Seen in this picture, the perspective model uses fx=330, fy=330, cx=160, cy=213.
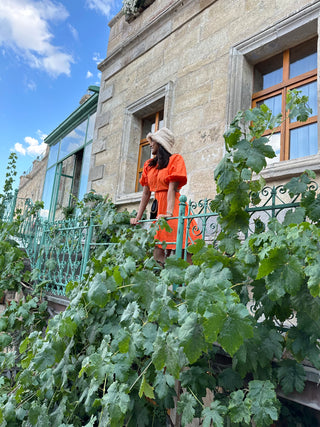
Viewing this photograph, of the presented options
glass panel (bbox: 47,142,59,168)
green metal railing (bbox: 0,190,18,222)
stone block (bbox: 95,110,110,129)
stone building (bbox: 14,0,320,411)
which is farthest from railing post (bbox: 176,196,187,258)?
glass panel (bbox: 47,142,59,168)

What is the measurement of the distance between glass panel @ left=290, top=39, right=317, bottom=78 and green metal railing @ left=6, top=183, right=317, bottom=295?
1.53m

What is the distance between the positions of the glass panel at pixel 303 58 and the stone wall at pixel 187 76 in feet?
0.53

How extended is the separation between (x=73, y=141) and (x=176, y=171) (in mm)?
6892

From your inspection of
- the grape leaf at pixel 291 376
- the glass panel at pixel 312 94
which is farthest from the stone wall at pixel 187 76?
the grape leaf at pixel 291 376

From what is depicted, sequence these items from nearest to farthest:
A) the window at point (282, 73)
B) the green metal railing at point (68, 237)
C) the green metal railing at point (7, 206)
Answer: the green metal railing at point (68, 237)
the window at point (282, 73)
the green metal railing at point (7, 206)

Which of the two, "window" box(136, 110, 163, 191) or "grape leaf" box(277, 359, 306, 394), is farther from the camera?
"window" box(136, 110, 163, 191)

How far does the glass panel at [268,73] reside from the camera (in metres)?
4.16

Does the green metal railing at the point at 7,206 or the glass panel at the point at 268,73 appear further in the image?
the green metal railing at the point at 7,206

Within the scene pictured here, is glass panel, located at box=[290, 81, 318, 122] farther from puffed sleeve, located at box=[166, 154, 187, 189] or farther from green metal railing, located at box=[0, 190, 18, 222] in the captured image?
green metal railing, located at box=[0, 190, 18, 222]

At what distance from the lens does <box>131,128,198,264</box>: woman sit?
2.78 meters

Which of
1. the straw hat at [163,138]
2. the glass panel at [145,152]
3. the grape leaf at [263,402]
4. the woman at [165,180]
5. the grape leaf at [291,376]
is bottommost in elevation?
the grape leaf at [263,402]

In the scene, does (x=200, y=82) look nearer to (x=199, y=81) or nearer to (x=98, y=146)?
(x=199, y=81)

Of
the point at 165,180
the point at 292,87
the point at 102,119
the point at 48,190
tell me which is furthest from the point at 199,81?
the point at 48,190

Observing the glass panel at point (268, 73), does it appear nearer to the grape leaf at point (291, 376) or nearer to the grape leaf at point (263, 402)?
the grape leaf at point (291, 376)
